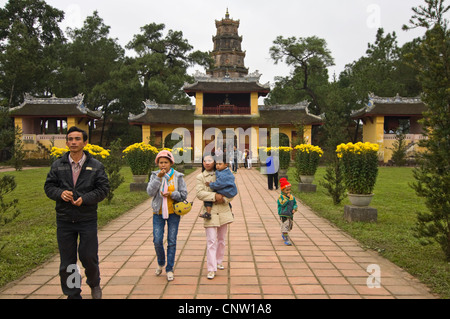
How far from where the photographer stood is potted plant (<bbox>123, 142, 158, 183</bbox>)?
12.2m

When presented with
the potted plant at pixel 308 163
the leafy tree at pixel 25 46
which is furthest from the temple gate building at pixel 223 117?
the potted plant at pixel 308 163

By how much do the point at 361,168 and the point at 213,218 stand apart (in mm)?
4288

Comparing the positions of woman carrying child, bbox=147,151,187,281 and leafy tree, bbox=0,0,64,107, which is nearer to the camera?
woman carrying child, bbox=147,151,187,281

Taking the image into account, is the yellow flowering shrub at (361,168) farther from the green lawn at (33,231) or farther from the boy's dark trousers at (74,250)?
the boy's dark trousers at (74,250)

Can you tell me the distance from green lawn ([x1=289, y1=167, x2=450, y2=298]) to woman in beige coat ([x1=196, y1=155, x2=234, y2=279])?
2440 millimetres

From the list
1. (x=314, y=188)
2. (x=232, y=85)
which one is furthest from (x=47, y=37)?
(x=314, y=188)

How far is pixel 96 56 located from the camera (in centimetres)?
3466

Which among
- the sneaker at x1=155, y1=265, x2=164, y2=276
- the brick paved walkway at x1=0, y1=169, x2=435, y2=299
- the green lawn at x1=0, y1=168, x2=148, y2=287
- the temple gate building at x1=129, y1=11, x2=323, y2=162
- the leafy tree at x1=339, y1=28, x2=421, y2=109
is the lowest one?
the brick paved walkway at x1=0, y1=169, x2=435, y2=299

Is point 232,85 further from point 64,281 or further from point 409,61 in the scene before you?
point 64,281

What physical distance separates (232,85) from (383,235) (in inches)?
967

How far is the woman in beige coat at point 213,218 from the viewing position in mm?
4297

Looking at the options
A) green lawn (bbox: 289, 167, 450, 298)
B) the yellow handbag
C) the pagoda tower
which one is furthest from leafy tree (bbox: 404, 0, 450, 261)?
the pagoda tower

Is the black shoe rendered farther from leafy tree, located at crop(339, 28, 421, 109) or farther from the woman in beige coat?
leafy tree, located at crop(339, 28, 421, 109)

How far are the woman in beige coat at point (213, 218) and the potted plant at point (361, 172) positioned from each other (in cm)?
398
